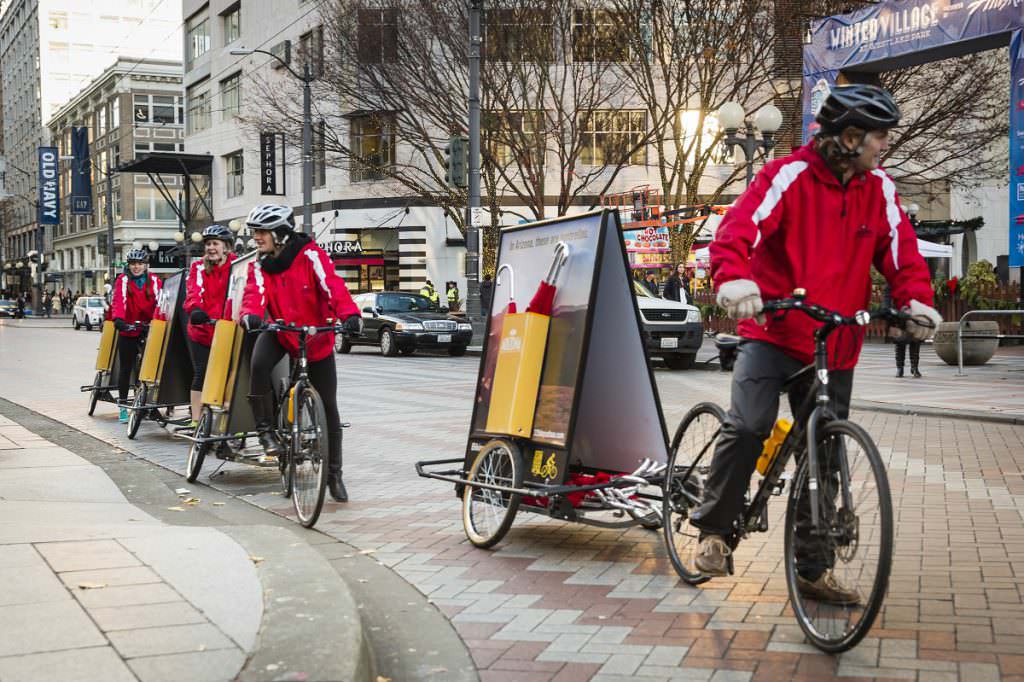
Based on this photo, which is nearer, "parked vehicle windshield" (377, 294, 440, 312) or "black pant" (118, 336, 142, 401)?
"black pant" (118, 336, 142, 401)

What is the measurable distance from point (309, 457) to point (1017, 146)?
1326cm

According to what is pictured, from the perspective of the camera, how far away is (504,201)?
143ft

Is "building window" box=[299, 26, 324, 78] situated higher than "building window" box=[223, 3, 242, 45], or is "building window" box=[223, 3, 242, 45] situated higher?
"building window" box=[223, 3, 242, 45]

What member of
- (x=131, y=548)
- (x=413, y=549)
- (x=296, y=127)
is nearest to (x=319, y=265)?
(x=413, y=549)

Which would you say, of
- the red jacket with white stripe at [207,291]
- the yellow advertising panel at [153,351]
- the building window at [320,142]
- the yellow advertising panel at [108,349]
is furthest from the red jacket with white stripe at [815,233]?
the building window at [320,142]

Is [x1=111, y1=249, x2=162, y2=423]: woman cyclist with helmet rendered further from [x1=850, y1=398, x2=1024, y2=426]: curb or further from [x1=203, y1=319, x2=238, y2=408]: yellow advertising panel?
[x1=850, y1=398, x2=1024, y2=426]: curb

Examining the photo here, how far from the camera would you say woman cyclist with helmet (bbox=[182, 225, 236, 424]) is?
1029 cm

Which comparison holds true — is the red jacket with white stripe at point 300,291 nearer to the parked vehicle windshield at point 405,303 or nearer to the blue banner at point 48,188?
the parked vehicle windshield at point 405,303

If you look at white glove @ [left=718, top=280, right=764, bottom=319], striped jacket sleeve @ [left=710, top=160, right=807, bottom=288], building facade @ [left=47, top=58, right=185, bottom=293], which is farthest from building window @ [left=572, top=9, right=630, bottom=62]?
building facade @ [left=47, top=58, right=185, bottom=293]

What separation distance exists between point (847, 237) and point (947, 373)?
15.1 m

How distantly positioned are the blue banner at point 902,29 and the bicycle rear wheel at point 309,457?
13.2 meters

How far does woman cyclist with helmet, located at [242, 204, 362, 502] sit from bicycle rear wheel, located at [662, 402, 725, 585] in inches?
111

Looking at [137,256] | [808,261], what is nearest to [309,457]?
Answer: [808,261]

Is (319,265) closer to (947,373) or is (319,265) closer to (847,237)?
(847,237)
